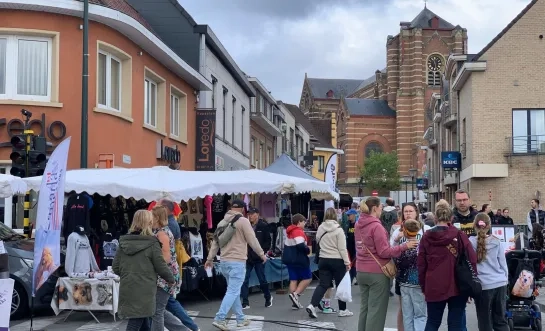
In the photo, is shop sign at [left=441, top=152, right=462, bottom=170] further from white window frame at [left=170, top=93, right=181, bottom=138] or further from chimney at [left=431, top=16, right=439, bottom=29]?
chimney at [left=431, top=16, right=439, bottom=29]

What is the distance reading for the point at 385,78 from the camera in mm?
102812

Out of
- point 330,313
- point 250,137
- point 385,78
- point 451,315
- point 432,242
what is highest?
point 385,78

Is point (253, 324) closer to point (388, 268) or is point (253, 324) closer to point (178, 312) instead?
point (178, 312)

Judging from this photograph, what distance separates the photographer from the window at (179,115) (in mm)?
23781

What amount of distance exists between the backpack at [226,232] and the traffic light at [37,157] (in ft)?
16.5

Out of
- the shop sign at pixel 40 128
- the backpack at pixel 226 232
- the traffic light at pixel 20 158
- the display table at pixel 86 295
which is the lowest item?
the display table at pixel 86 295

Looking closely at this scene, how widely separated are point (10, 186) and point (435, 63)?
277 feet

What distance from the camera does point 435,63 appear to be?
302ft

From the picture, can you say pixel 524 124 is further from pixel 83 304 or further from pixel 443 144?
pixel 83 304

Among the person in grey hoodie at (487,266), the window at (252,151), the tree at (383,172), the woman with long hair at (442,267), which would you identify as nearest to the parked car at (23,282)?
the woman with long hair at (442,267)

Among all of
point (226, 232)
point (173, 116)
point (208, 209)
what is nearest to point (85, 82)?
point (208, 209)

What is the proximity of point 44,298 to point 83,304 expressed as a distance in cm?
112

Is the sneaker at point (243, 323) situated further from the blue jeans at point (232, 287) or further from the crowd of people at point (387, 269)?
the crowd of people at point (387, 269)

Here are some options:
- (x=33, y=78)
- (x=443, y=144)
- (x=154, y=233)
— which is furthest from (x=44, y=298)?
(x=443, y=144)
